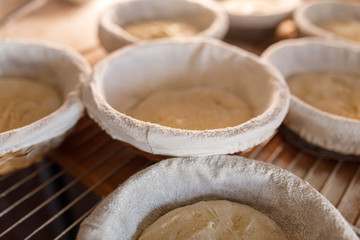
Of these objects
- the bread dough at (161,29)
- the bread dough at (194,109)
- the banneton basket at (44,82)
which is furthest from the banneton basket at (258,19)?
the banneton basket at (44,82)

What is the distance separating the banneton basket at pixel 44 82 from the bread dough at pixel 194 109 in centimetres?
19

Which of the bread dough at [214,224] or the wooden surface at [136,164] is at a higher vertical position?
the bread dough at [214,224]

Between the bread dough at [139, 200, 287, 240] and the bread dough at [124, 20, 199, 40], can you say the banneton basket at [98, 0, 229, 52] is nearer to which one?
the bread dough at [124, 20, 199, 40]

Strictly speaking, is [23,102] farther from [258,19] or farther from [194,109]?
[258,19]

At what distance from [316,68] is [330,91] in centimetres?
15

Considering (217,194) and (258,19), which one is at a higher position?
(258,19)

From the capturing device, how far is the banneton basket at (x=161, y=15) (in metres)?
1.18

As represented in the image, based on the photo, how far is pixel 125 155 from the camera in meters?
0.94

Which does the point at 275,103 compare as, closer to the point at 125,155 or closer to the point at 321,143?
the point at 321,143

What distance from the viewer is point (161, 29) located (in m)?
1.33

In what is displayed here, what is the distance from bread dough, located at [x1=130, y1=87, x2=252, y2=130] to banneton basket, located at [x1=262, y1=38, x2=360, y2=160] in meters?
0.14

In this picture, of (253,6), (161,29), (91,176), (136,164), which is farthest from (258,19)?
(91,176)

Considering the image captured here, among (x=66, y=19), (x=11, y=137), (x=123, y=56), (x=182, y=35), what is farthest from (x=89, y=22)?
(x=11, y=137)

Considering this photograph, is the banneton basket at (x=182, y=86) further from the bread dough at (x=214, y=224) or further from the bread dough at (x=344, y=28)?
the bread dough at (x=344, y=28)
